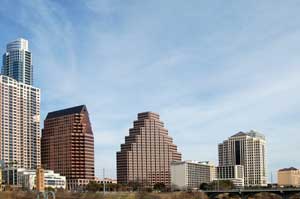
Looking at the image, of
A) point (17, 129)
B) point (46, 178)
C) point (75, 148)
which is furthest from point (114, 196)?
point (17, 129)

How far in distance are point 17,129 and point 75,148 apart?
78.4 feet

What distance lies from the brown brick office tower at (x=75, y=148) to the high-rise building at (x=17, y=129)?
8.34m

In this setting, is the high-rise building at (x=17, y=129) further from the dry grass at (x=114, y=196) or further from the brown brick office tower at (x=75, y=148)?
the dry grass at (x=114, y=196)

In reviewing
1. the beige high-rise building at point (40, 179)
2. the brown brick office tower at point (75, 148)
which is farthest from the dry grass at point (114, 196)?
the beige high-rise building at point (40, 179)

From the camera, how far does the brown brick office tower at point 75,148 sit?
187750mm

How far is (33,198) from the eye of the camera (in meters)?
110

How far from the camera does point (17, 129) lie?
19062cm

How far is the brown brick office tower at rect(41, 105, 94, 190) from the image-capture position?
18775 centimetres

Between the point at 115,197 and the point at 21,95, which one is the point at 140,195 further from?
the point at 21,95

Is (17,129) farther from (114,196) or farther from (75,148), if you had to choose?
(114,196)

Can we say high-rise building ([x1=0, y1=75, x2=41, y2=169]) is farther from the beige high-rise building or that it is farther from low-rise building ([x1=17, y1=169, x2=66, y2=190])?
the beige high-rise building

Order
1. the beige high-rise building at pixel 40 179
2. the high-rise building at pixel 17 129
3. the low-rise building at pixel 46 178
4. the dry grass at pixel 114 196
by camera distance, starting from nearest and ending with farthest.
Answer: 1. the beige high-rise building at pixel 40 179
2. the dry grass at pixel 114 196
3. the low-rise building at pixel 46 178
4. the high-rise building at pixel 17 129

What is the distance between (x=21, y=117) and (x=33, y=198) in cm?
8953

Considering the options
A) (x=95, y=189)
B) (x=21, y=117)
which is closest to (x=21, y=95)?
(x=21, y=117)
